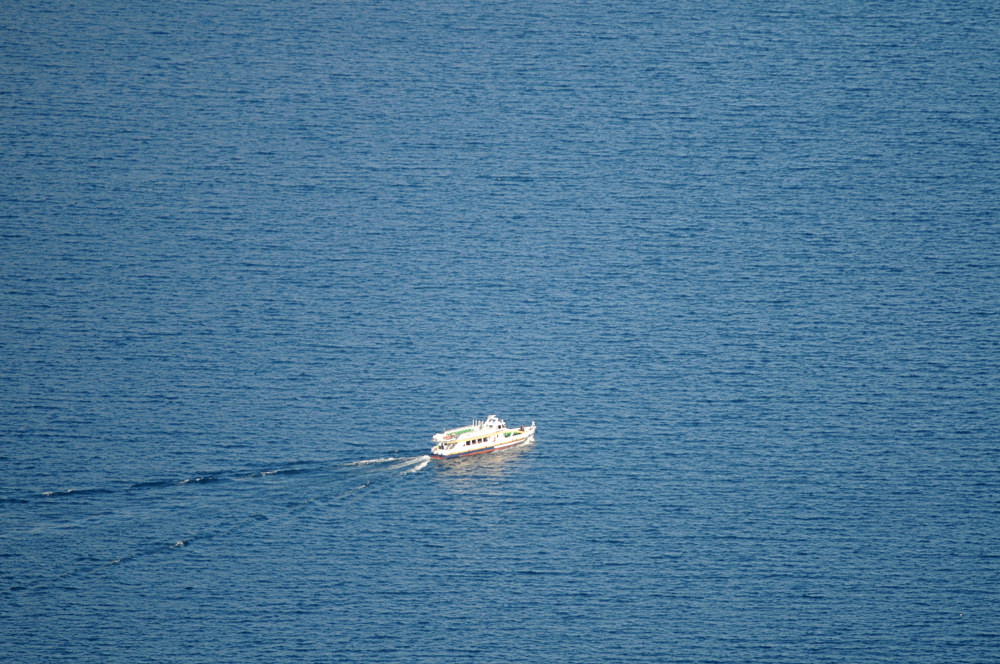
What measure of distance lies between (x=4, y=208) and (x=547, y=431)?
2807 inches

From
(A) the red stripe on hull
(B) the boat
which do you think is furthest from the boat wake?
(B) the boat

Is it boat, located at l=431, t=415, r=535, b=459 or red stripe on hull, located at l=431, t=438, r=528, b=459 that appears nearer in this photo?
red stripe on hull, located at l=431, t=438, r=528, b=459

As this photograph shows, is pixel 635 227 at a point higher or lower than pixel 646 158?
lower

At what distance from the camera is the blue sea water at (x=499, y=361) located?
116812 millimetres

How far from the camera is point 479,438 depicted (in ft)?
441

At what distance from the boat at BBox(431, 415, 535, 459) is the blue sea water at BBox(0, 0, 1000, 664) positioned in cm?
216

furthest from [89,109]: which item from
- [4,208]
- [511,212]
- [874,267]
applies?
[874,267]

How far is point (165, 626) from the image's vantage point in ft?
372

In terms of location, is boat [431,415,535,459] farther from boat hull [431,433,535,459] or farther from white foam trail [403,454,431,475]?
white foam trail [403,454,431,475]

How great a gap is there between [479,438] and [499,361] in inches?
700

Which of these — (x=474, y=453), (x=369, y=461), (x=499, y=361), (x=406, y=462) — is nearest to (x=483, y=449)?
(x=474, y=453)

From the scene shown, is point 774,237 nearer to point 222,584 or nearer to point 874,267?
point 874,267

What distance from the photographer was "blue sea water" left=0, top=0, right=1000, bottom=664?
383 feet

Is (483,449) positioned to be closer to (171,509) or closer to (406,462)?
(406,462)
